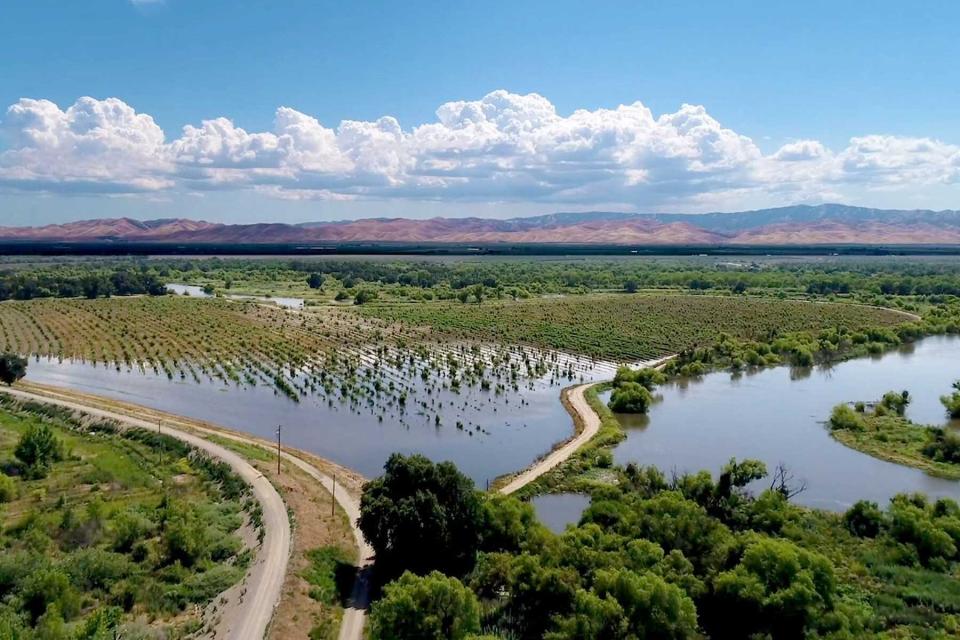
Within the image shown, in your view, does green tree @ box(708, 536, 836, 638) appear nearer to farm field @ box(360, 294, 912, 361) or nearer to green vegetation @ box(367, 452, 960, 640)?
green vegetation @ box(367, 452, 960, 640)

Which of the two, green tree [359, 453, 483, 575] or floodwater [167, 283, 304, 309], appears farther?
floodwater [167, 283, 304, 309]

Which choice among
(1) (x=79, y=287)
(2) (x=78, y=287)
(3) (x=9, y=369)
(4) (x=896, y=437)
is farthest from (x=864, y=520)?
(2) (x=78, y=287)

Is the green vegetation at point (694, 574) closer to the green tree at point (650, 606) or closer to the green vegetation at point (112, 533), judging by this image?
the green tree at point (650, 606)

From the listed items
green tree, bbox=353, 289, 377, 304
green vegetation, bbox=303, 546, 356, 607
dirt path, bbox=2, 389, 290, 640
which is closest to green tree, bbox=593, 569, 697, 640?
green vegetation, bbox=303, 546, 356, 607

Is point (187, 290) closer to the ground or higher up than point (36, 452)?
higher up

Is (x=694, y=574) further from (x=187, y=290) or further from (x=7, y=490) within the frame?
(x=187, y=290)

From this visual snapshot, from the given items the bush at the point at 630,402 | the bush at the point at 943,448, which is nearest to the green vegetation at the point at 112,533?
the bush at the point at 630,402
